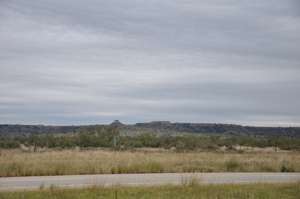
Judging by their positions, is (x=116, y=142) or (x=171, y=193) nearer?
(x=171, y=193)

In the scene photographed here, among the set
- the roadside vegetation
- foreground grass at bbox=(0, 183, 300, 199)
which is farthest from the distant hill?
foreground grass at bbox=(0, 183, 300, 199)

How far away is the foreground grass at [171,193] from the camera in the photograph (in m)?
15.7

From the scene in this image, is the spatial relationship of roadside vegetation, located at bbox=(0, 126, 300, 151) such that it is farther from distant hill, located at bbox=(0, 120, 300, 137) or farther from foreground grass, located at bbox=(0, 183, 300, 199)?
distant hill, located at bbox=(0, 120, 300, 137)

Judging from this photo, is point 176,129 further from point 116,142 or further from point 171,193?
point 171,193

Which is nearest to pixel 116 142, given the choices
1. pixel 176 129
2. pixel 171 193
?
pixel 171 193

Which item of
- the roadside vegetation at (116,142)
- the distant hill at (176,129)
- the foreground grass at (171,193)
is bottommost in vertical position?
the foreground grass at (171,193)

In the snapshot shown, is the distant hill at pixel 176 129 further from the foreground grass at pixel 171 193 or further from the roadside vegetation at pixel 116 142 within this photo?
the foreground grass at pixel 171 193

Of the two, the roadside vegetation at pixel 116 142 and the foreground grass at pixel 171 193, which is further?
the roadside vegetation at pixel 116 142

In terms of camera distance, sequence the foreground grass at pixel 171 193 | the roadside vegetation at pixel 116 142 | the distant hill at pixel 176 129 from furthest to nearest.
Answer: the distant hill at pixel 176 129 < the roadside vegetation at pixel 116 142 < the foreground grass at pixel 171 193

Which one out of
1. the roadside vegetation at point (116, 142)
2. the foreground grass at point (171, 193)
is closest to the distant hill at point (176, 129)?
the roadside vegetation at point (116, 142)

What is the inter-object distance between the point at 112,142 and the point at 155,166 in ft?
136

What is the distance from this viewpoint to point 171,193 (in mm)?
16641

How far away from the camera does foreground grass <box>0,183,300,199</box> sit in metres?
15.7

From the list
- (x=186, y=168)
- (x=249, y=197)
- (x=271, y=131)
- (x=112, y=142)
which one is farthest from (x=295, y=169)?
(x=271, y=131)
